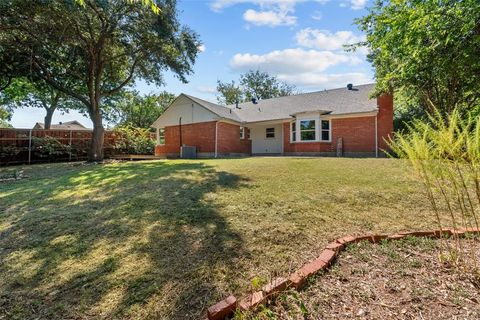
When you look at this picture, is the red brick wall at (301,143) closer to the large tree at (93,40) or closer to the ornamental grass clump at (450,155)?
the large tree at (93,40)

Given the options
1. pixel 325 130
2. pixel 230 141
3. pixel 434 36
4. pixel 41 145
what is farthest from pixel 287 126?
pixel 41 145

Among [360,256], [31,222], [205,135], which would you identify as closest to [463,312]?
[360,256]

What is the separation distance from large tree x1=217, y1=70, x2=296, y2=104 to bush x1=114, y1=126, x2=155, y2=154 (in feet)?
64.7

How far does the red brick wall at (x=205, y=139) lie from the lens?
57.1 ft

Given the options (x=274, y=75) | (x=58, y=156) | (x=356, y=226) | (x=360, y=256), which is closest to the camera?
(x=360, y=256)

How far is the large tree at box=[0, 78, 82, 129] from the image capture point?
20.2 m

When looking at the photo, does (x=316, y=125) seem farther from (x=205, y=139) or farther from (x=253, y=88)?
(x=253, y=88)

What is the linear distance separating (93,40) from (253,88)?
92.0 feet

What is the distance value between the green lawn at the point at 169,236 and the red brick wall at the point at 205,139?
36.8ft

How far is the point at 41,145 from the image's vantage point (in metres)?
14.7

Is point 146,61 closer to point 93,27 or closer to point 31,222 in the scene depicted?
point 93,27

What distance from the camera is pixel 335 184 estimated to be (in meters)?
5.91

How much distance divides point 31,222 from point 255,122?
15.9 metres

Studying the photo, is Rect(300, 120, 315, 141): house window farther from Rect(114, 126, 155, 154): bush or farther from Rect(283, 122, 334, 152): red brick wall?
Rect(114, 126, 155, 154): bush
